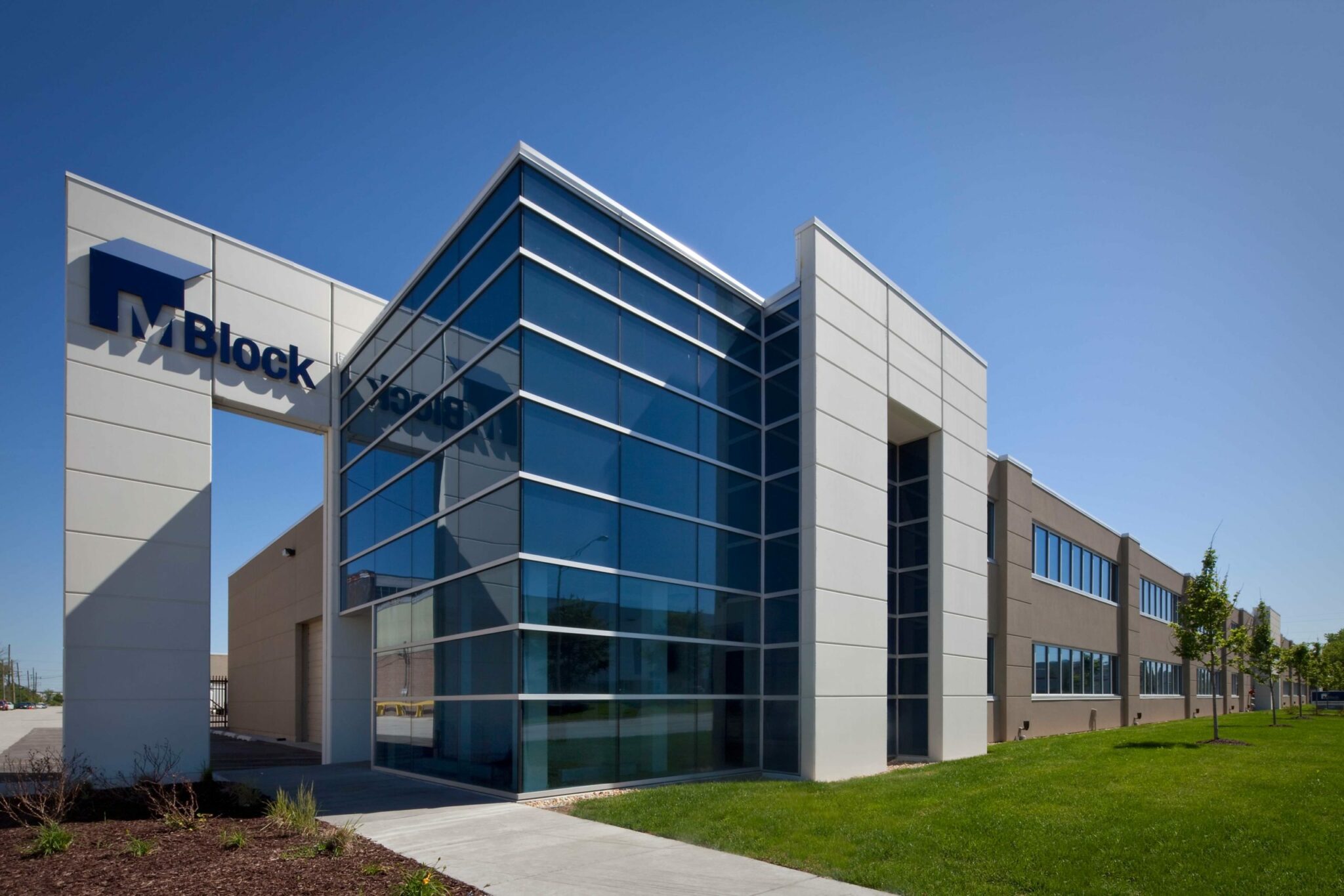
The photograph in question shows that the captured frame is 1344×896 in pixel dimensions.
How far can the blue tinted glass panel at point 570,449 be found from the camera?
1349cm

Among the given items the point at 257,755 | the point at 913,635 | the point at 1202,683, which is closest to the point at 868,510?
the point at 913,635

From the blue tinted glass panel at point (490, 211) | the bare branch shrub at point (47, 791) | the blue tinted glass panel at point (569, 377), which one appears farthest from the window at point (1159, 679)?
the bare branch shrub at point (47, 791)

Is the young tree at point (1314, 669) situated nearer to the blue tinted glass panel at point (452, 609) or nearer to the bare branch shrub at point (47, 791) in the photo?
the blue tinted glass panel at point (452, 609)

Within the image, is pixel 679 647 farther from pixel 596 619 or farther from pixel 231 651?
pixel 231 651

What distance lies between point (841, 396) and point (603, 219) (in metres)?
5.94

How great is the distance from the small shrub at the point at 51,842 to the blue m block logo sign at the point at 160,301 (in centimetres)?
1066

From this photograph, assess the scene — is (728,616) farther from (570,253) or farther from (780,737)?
(570,253)

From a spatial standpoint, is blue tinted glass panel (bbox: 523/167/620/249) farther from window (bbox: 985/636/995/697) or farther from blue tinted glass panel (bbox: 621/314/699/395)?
window (bbox: 985/636/995/697)

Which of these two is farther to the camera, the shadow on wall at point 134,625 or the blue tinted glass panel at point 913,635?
the blue tinted glass panel at point 913,635

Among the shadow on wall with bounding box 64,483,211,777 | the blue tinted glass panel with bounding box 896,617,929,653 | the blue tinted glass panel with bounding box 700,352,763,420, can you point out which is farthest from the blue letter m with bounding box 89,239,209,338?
the blue tinted glass panel with bounding box 896,617,929,653

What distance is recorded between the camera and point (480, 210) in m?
15.5

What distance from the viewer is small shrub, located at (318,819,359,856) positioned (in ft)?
30.4

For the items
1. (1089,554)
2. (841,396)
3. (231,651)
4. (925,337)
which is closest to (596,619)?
(841,396)

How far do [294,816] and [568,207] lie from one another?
10225 mm
